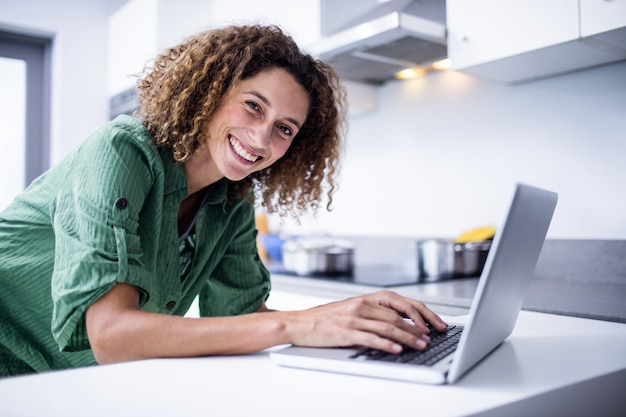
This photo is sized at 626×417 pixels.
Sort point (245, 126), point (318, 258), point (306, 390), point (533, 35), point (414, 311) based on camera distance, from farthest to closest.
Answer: point (318, 258)
point (533, 35)
point (245, 126)
point (414, 311)
point (306, 390)

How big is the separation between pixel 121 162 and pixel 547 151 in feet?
4.59

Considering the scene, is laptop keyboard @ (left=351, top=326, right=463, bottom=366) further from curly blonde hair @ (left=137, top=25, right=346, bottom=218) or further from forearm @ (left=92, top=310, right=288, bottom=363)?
curly blonde hair @ (left=137, top=25, right=346, bottom=218)

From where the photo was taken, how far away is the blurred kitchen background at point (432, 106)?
5.26 feet

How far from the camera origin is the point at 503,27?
1514mm

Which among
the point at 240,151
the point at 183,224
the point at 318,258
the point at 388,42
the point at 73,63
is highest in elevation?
the point at 73,63

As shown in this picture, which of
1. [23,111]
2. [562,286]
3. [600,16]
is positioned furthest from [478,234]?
Result: [23,111]

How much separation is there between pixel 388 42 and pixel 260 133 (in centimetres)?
86

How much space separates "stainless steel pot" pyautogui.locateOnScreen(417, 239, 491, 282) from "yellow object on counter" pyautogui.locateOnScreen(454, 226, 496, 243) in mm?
17

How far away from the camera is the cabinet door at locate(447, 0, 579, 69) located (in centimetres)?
139

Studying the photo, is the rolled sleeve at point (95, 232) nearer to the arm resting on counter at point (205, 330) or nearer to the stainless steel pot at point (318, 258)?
the arm resting on counter at point (205, 330)

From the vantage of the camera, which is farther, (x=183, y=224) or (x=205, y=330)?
(x=183, y=224)

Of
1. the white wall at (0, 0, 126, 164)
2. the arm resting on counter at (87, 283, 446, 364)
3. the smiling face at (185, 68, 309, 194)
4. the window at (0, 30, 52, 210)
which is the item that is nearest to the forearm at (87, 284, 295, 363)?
the arm resting on counter at (87, 283, 446, 364)

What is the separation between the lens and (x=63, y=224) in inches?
34.6

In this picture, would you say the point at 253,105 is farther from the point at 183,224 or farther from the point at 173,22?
the point at 173,22
